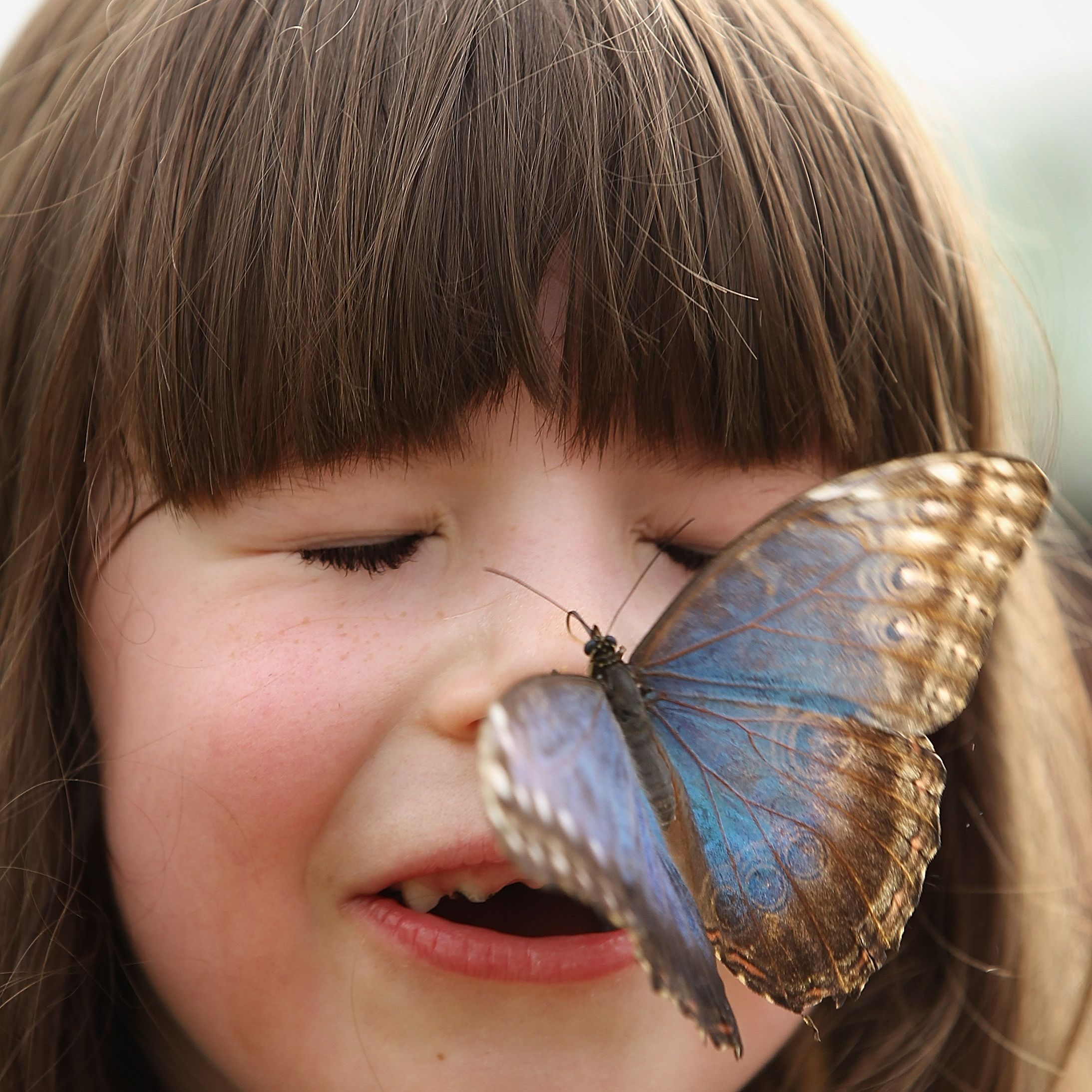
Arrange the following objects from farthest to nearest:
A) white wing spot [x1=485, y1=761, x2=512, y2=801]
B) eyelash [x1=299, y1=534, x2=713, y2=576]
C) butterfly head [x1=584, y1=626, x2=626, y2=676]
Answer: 1. eyelash [x1=299, y1=534, x2=713, y2=576]
2. butterfly head [x1=584, y1=626, x2=626, y2=676]
3. white wing spot [x1=485, y1=761, x2=512, y2=801]

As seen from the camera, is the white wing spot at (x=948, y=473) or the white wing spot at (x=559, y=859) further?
the white wing spot at (x=948, y=473)

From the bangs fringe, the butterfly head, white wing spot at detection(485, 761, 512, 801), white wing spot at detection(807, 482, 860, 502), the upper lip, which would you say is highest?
the bangs fringe

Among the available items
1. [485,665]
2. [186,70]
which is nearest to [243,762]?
[485,665]

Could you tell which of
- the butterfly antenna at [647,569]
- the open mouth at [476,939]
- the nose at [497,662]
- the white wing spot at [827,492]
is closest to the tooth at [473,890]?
the open mouth at [476,939]

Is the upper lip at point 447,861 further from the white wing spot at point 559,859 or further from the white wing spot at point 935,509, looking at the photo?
the white wing spot at point 935,509

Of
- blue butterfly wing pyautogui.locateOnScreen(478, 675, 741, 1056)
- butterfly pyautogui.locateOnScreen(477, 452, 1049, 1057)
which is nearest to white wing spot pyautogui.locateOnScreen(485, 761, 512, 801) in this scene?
blue butterfly wing pyautogui.locateOnScreen(478, 675, 741, 1056)

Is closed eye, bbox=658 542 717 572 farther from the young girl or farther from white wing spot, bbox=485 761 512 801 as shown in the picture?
white wing spot, bbox=485 761 512 801
